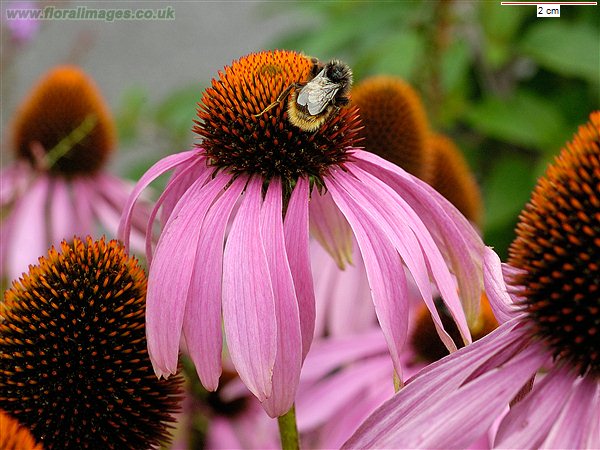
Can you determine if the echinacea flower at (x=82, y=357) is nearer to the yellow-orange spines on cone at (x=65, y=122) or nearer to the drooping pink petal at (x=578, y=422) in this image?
the drooping pink petal at (x=578, y=422)

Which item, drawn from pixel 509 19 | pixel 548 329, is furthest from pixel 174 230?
pixel 509 19

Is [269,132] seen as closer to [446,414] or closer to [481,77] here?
[446,414]

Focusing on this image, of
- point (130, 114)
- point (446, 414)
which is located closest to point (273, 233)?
point (446, 414)

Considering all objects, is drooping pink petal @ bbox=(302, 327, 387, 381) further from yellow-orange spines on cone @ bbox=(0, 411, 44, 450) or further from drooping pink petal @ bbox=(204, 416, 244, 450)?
yellow-orange spines on cone @ bbox=(0, 411, 44, 450)

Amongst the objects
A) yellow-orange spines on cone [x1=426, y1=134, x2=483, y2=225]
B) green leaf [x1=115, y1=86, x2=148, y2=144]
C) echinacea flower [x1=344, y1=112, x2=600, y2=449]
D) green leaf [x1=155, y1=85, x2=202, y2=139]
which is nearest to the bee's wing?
echinacea flower [x1=344, y1=112, x2=600, y2=449]

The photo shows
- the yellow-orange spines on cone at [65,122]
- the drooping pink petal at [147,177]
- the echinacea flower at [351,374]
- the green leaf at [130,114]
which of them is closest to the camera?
the drooping pink petal at [147,177]

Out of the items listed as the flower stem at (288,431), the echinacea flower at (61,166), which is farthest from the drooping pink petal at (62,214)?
the flower stem at (288,431)
